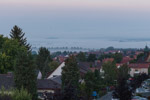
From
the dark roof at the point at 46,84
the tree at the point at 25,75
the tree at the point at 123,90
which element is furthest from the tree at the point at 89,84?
the tree at the point at 123,90

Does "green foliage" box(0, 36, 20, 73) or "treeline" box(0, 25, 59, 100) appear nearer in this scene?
"treeline" box(0, 25, 59, 100)

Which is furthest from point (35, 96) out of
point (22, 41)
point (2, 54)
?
point (22, 41)

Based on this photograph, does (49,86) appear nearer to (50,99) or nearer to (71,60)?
(71,60)

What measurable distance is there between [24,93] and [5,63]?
67.5ft

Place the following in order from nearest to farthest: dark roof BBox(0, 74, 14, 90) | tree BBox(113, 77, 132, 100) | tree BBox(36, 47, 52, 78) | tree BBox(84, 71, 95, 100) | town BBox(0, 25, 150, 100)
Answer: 1. town BBox(0, 25, 150, 100)
2. tree BBox(113, 77, 132, 100)
3. dark roof BBox(0, 74, 14, 90)
4. tree BBox(84, 71, 95, 100)
5. tree BBox(36, 47, 52, 78)

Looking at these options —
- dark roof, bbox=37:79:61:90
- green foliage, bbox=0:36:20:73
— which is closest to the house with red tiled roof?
green foliage, bbox=0:36:20:73

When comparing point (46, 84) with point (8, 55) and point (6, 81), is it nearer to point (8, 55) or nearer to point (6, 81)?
point (6, 81)

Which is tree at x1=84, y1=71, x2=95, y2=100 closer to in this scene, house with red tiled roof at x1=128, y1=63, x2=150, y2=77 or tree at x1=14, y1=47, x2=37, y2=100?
tree at x1=14, y1=47, x2=37, y2=100

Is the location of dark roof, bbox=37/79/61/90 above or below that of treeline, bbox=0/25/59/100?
below

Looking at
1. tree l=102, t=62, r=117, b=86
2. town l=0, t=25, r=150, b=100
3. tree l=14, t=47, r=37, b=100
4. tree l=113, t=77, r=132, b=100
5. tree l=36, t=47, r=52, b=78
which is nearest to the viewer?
town l=0, t=25, r=150, b=100

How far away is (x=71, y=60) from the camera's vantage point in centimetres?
3788

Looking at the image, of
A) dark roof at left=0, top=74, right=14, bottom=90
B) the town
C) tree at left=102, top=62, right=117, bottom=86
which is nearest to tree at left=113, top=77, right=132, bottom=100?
the town

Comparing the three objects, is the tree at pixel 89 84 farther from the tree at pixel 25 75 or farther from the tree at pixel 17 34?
the tree at pixel 17 34

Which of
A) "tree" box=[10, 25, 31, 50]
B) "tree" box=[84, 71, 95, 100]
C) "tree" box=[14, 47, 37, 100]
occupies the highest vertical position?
"tree" box=[10, 25, 31, 50]
